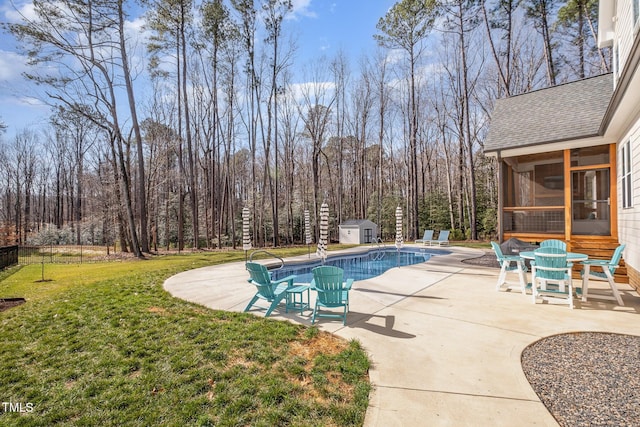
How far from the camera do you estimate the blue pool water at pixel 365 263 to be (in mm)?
8664

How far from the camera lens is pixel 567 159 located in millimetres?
7398

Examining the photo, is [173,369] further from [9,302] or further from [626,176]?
[626,176]

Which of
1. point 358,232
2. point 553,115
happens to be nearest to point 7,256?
point 358,232

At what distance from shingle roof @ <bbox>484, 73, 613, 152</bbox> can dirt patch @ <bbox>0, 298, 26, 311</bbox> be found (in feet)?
38.3

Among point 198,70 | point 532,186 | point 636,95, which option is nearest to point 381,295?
point 636,95

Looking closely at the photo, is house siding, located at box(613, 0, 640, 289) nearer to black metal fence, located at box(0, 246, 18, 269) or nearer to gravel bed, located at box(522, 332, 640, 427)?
gravel bed, located at box(522, 332, 640, 427)

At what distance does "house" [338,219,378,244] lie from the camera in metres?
17.4

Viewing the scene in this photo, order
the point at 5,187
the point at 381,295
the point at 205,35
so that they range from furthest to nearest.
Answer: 1. the point at 5,187
2. the point at 205,35
3. the point at 381,295

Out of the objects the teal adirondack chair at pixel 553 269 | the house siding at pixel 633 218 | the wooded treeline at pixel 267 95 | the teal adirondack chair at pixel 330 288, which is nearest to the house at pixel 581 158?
the house siding at pixel 633 218

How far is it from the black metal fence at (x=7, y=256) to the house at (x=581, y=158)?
1673 centimetres

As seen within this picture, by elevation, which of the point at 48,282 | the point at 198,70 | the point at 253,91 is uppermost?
the point at 198,70

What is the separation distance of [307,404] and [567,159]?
29.0ft

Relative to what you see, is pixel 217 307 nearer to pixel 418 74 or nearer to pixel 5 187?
pixel 418 74

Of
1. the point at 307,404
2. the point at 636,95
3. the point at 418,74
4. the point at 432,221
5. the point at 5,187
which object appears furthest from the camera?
the point at 5,187
